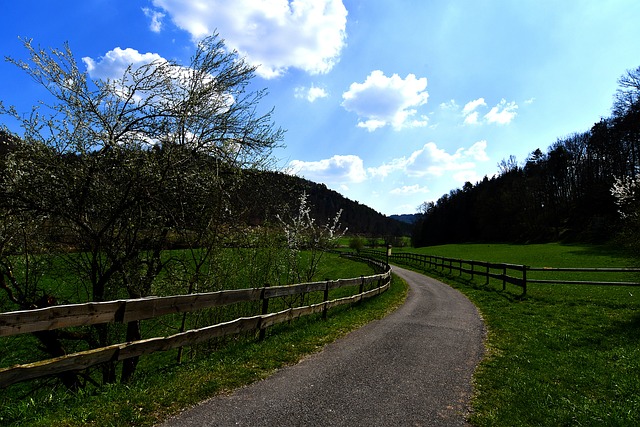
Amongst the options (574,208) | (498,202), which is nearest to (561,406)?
(574,208)

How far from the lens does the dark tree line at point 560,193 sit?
49.9m

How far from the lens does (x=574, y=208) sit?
6269cm

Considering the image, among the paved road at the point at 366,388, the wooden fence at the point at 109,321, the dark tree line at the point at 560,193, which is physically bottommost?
the paved road at the point at 366,388

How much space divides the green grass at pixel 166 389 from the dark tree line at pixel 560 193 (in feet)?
132

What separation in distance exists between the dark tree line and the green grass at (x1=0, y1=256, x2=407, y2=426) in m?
40.3

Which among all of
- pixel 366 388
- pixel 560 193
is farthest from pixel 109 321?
pixel 560 193

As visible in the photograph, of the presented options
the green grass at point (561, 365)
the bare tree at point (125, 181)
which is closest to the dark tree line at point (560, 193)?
the green grass at point (561, 365)

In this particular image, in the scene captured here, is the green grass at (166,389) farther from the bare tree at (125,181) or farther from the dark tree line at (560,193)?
the dark tree line at (560,193)

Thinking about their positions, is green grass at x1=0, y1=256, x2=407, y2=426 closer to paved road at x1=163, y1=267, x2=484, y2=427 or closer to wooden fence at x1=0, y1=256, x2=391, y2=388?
paved road at x1=163, y1=267, x2=484, y2=427

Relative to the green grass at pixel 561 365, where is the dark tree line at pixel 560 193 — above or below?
above

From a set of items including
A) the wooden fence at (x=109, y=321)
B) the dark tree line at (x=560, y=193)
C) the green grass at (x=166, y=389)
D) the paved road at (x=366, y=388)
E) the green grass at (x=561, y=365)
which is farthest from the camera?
the dark tree line at (x=560, y=193)

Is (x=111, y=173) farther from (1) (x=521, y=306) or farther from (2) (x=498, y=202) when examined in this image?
(2) (x=498, y=202)

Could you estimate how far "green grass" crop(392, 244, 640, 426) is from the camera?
4.55 metres

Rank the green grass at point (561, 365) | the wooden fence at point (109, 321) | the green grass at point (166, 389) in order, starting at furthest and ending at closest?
the green grass at point (561, 365) → the green grass at point (166, 389) → the wooden fence at point (109, 321)
